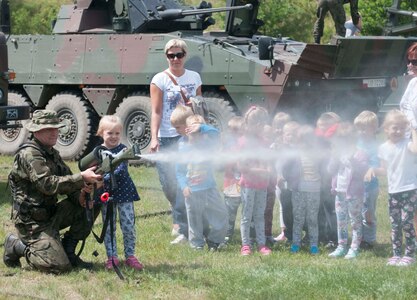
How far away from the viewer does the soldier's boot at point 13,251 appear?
752cm

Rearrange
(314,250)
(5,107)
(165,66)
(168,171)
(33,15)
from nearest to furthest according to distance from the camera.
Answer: (314,250)
(168,171)
(5,107)
(165,66)
(33,15)

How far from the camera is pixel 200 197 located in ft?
27.5

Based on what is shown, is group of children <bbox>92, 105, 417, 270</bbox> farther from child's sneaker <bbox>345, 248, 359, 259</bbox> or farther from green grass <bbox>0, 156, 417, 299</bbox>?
green grass <bbox>0, 156, 417, 299</bbox>

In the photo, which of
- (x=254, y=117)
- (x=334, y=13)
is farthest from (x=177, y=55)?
(x=334, y=13)

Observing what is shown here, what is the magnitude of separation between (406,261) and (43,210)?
2.88 m

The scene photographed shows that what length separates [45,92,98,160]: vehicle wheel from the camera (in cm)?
1530

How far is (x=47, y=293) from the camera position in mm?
6848

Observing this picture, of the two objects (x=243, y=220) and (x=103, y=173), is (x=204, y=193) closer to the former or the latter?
(x=243, y=220)

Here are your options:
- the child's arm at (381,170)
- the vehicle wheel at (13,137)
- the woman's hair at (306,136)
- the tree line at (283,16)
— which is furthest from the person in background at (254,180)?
the tree line at (283,16)

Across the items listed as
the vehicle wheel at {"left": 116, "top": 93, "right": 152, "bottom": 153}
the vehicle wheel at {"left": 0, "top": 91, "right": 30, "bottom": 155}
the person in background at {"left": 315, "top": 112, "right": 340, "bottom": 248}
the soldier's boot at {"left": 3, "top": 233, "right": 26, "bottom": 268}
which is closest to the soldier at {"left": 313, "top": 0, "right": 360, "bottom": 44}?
the vehicle wheel at {"left": 116, "top": 93, "right": 152, "bottom": 153}

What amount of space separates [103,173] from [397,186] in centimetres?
234

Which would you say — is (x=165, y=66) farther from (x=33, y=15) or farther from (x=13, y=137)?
(x=33, y=15)

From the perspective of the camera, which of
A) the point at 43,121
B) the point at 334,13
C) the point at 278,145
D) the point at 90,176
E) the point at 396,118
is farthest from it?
the point at 334,13

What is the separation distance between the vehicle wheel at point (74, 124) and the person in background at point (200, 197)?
6996 mm
